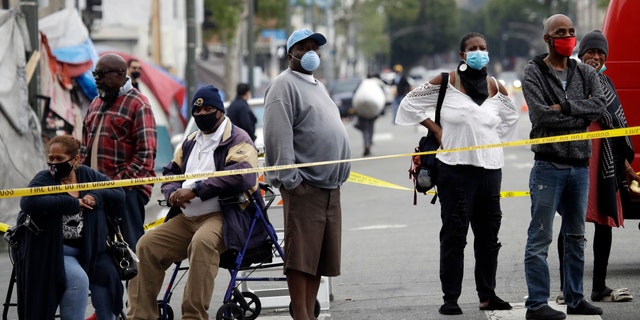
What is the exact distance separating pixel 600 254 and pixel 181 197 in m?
2.88

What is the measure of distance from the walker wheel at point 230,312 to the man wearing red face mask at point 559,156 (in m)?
1.81

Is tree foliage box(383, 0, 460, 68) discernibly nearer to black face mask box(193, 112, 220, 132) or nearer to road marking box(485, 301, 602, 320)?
road marking box(485, 301, 602, 320)

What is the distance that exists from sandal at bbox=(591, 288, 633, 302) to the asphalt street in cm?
8

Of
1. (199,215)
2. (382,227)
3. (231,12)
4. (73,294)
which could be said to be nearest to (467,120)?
(199,215)

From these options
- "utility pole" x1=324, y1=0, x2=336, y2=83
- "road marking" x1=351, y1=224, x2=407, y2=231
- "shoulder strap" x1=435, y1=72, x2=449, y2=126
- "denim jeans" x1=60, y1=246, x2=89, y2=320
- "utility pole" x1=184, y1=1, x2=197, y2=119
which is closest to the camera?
"denim jeans" x1=60, y1=246, x2=89, y2=320

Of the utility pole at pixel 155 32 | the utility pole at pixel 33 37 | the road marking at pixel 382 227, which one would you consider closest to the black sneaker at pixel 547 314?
the road marking at pixel 382 227

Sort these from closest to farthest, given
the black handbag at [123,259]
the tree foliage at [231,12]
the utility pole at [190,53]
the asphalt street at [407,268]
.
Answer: the black handbag at [123,259]
the asphalt street at [407,268]
the utility pole at [190,53]
the tree foliage at [231,12]

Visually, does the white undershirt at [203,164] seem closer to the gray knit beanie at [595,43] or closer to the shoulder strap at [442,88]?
the shoulder strap at [442,88]

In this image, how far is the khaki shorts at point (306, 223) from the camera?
807 cm

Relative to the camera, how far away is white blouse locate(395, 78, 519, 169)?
8.70m

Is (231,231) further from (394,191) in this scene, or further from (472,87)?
(394,191)

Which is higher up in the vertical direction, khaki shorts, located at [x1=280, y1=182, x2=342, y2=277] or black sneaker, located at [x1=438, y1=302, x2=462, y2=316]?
khaki shorts, located at [x1=280, y1=182, x2=342, y2=277]

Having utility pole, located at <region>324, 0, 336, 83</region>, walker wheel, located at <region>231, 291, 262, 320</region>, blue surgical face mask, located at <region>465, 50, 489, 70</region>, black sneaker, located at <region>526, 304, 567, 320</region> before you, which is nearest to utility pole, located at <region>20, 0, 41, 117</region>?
walker wheel, located at <region>231, 291, 262, 320</region>

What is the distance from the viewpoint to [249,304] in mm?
9164
